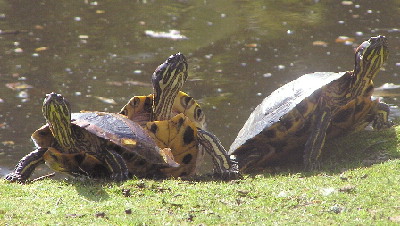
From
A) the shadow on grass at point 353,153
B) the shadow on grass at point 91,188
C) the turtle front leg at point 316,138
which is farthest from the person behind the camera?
the turtle front leg at point 316,138

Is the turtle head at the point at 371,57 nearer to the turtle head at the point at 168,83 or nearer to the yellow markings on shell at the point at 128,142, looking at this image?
the turtle head at the point at 168,83

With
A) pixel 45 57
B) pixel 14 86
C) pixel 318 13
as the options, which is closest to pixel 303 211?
pixel 14 86

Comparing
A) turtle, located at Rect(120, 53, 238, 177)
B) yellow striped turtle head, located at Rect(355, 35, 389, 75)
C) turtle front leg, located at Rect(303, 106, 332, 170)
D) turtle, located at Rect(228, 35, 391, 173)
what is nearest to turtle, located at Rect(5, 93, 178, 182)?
turtle, located at Rect(120, 53, 238, 177)

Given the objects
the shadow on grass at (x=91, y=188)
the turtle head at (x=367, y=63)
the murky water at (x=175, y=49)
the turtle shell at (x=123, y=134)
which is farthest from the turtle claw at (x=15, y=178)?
the turtle head at (x=367, y=63)

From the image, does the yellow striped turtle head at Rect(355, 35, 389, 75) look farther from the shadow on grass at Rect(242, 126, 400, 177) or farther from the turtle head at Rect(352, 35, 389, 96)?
the shadow on grass at Rect(242, 126, 400, 177)

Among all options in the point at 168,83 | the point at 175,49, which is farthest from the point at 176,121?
the point at 175,49

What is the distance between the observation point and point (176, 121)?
6.73 meters

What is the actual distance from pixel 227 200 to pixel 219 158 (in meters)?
1.54

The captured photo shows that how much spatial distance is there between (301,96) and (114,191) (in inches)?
90.6

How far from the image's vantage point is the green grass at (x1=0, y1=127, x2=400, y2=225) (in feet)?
14.9

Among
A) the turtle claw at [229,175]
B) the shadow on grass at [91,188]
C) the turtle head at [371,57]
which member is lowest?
the turtle claw at [229,175]

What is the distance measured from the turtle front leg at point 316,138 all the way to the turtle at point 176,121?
0.72m

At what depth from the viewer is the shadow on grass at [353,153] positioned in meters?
6.29

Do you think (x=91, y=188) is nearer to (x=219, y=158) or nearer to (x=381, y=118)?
(x=219, y=158)
